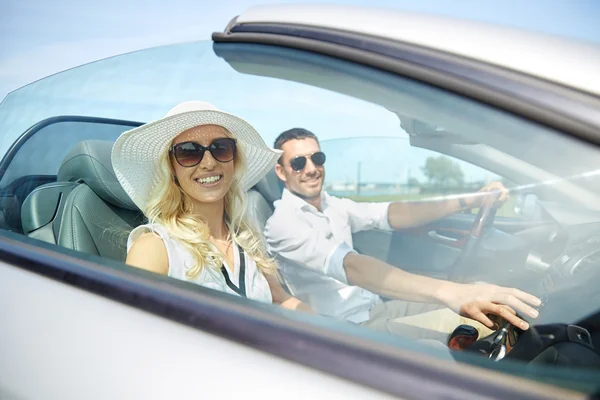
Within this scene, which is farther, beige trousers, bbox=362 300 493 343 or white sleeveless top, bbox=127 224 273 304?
white sleeveless top, bbox=127 224 273 304

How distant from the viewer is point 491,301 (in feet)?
3.50

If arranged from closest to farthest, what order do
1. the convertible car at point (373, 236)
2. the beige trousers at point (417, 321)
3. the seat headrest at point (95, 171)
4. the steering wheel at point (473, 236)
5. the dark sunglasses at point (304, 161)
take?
1. the convertible car at point (373, 236)
2. the beige trousers at point (417, 321)
3. the steering wheel at point (473, 236)
4. the dark sunglasses at point (304, 161)
5. the seat headrest at point (95, 171)

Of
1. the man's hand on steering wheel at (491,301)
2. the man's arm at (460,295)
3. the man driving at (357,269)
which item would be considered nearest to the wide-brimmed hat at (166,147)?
the man driving at (357,269)

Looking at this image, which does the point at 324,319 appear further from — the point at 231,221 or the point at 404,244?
the point at 231,221

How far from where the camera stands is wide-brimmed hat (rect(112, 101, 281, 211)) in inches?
55.5

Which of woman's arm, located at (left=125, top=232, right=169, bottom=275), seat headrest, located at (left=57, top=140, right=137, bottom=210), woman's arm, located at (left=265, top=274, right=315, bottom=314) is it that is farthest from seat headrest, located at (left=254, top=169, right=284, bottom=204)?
seat headrest, located at (left=57, top=140, right=137, bottom=210)

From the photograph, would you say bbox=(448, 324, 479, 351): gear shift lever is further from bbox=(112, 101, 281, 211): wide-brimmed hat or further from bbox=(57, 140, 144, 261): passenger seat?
bbox=(57, 140, 144, 261): passenger seat

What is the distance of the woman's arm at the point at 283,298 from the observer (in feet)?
3.48

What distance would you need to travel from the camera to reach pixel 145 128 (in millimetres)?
1514

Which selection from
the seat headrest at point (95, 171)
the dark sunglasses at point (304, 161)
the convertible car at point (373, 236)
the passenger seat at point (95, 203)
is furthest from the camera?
the seat headrest at point (95, 171)

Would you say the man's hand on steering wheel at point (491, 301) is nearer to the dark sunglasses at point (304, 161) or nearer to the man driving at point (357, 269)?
the man driving at point (357, 269)

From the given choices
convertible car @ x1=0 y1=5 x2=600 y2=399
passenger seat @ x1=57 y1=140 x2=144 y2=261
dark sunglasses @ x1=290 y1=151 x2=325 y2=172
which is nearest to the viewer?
convertible car @ x1=0 y1=5 x2=600 y2=399

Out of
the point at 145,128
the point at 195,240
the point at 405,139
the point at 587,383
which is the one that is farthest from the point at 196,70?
the point at 587,383

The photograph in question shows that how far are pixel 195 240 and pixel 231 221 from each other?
0.15m
